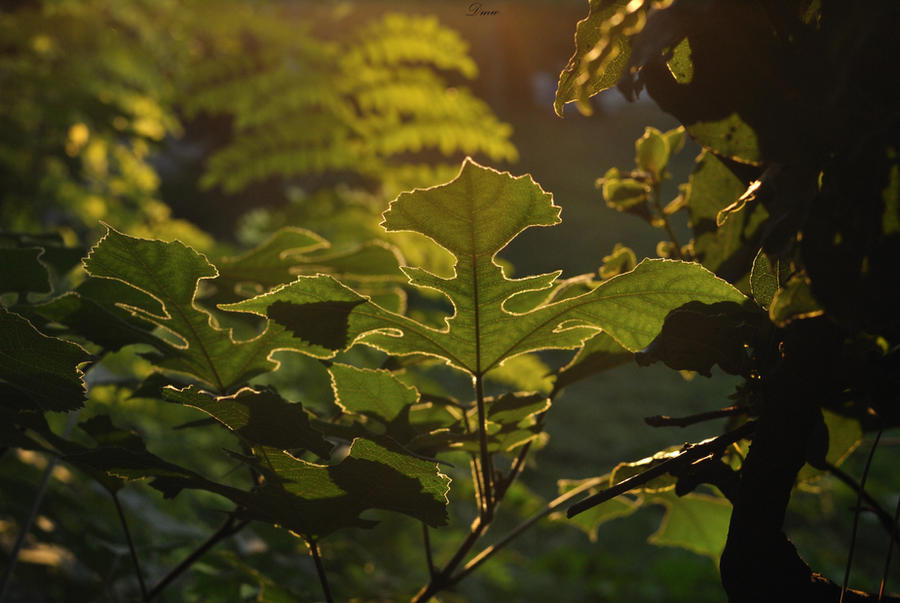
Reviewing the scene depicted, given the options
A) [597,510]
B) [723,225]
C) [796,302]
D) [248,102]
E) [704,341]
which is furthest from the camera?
[248,102]

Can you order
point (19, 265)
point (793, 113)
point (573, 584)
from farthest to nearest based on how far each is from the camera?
point (573, 584) → point (19, 265) → point (793, 113)

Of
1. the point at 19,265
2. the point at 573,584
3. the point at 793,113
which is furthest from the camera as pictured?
the point at 573,584

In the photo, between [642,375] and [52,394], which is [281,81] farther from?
[642,375]

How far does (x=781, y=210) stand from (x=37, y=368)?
44 centimetres

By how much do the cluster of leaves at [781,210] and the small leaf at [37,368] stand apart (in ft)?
1.08

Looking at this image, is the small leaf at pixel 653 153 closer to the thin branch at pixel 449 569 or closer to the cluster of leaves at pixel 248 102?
the thin branch at pixel 449 569

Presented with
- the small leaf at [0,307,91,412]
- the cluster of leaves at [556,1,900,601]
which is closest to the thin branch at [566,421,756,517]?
the cluster of leaves at [556,1,900,601]

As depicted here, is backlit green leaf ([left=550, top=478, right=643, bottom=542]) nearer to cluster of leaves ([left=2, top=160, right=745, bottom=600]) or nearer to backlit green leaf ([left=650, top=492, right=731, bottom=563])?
backlit green leaf ([left=650, top=492, right=731, bottom=563])

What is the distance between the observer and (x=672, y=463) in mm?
380

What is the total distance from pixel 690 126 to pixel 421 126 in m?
2.33

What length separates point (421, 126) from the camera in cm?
264

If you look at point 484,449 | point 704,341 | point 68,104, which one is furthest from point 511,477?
point 68,104

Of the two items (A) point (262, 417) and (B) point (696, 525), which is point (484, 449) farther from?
(B) point (696, 525)

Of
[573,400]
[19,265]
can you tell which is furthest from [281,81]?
[573,400]
